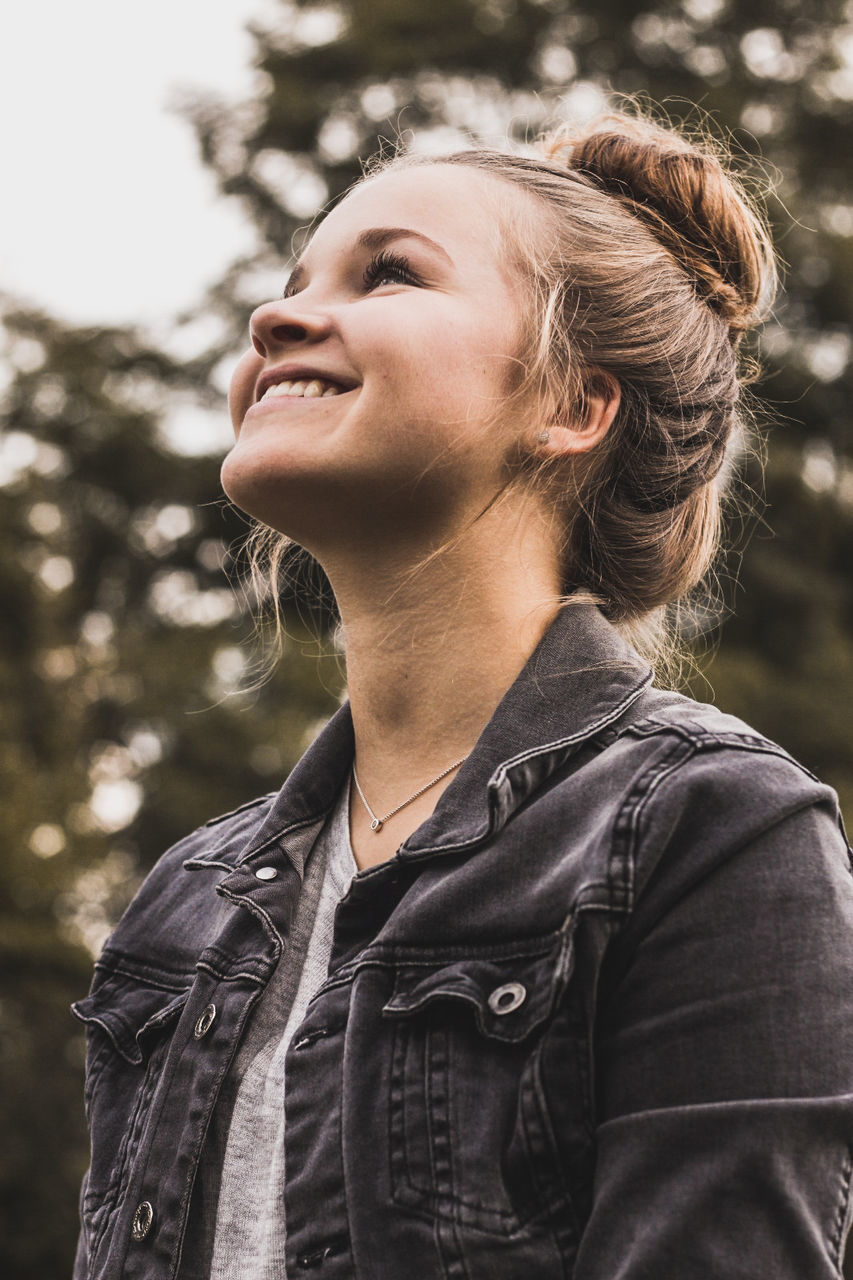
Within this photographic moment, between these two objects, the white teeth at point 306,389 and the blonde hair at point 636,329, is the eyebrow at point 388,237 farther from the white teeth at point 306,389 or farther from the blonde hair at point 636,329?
the white teeth at point 306,389

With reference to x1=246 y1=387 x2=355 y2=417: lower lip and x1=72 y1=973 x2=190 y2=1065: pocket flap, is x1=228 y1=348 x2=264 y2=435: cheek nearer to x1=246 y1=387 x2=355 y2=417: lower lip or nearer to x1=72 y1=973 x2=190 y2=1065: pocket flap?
x1=246 y1=387 x2=355 y2=417: lower lip

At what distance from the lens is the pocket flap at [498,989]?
→ 1.37 metres

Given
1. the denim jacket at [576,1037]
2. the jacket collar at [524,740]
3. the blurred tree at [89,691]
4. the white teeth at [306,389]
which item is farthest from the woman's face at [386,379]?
the blurred tree at [89,691]

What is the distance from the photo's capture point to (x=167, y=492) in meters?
11.5

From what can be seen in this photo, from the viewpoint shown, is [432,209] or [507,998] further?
[432,209]

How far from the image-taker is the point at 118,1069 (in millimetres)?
1892

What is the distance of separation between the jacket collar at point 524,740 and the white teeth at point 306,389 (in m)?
0.46

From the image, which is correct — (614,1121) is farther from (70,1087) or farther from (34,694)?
(34,694)

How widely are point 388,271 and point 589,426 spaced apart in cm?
40

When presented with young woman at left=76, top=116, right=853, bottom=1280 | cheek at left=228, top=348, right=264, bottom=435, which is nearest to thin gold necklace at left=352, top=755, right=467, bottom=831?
young woman at left=76, top=116, right=853, bottom=1280

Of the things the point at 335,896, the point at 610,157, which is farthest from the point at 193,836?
the point at 610,157

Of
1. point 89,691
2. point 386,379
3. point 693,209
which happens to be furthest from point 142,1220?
point 89,691

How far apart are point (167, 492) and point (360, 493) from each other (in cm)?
1000

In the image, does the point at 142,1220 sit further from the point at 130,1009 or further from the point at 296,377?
the point at 296,377
